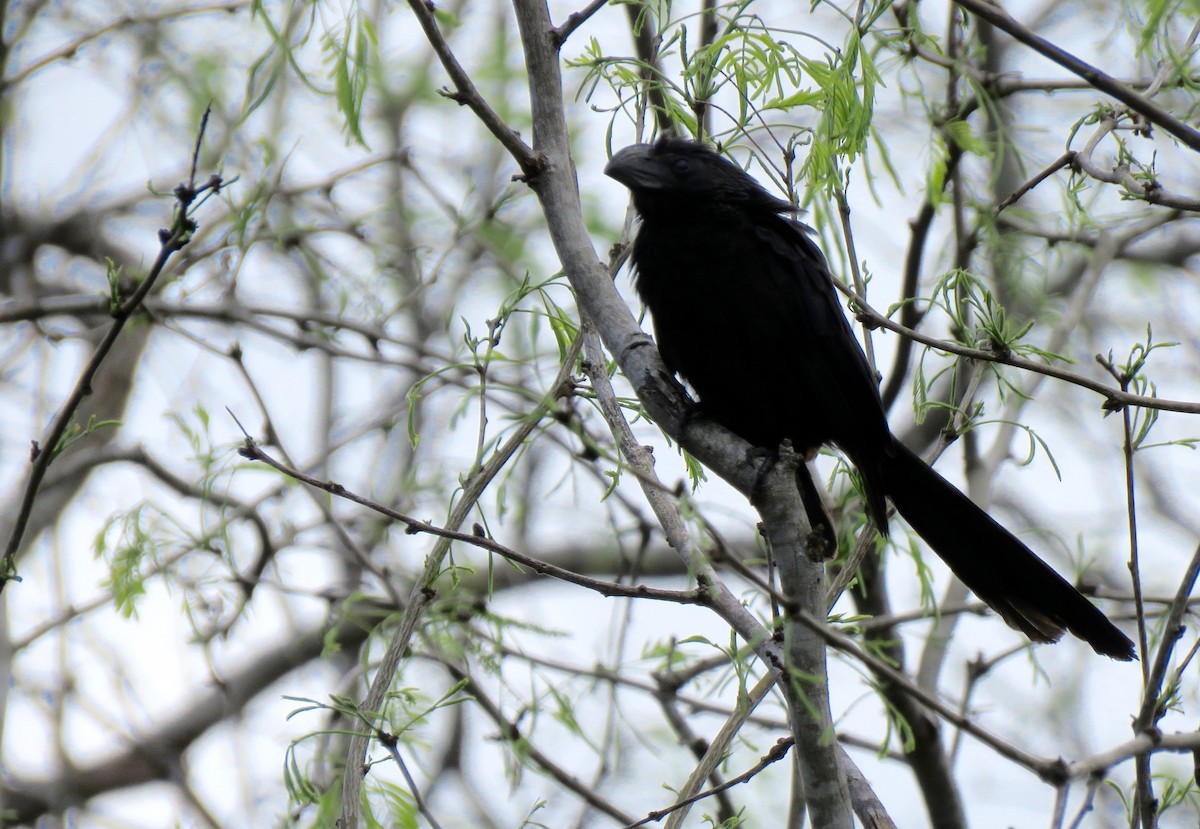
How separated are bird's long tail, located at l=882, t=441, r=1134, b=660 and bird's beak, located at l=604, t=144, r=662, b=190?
1.01 m

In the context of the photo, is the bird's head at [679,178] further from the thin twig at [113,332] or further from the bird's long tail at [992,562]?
the thin twig at [113,332]

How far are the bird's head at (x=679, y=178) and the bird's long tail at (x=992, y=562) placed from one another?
85 cm

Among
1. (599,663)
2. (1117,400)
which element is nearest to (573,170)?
(1117,400)

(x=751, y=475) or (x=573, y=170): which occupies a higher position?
(x=573, y=170)

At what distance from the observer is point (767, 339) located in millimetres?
3180

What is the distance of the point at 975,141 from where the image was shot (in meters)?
3.50

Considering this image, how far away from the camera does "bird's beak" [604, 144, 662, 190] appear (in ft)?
10.6

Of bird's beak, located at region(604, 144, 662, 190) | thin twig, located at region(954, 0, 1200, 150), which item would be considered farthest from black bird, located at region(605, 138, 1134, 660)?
thin twig, located at region(954, 0, 1200, 150)

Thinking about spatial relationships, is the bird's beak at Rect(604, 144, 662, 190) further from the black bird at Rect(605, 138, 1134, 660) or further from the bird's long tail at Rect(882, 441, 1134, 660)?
the bird's long tail at Rect(882, 441, 1134, 660)

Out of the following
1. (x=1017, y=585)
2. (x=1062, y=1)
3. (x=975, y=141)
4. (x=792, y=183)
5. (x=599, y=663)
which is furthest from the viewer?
(x=1062, y=1)

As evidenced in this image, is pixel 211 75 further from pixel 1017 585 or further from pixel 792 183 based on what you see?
pixel 1017 585

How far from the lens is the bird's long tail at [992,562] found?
2893 millimetres

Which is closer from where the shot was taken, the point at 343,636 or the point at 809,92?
the point at 809,92

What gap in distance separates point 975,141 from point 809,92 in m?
0.97
